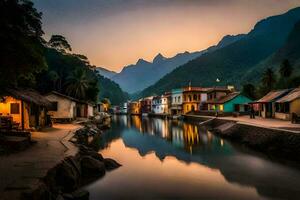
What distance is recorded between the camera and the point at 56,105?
4825cm

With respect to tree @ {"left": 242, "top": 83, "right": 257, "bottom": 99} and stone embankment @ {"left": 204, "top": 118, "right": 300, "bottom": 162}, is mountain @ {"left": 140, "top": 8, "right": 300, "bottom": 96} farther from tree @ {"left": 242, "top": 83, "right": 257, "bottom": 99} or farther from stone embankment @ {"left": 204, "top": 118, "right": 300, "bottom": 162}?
stone embankment @ {"left": 204, "top": 118, "right": 300, "bottom": 162}

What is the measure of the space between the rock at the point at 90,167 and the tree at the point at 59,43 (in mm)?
63975

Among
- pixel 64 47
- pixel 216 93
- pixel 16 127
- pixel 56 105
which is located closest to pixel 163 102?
pixel 216 93

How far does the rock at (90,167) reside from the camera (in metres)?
18.7

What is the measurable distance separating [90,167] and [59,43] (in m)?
65.4

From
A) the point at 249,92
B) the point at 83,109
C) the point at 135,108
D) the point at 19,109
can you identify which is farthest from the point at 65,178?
the point at 135,108

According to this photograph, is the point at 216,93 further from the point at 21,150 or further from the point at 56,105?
the point at 21,150

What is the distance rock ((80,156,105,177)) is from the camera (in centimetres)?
1873

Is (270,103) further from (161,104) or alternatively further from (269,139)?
(161,104)

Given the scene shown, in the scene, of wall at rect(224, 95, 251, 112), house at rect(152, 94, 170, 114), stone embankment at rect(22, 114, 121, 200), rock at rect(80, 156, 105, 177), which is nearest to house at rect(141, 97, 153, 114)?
house at rect(152, 94, 170, 114)

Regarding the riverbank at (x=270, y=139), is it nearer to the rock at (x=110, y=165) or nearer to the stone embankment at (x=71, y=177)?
the rock at (x=110, y=165)

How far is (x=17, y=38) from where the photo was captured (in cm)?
1352

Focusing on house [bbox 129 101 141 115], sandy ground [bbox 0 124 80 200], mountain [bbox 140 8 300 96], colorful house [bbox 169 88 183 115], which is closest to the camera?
sandy ground [bbox 0 124 80 200]

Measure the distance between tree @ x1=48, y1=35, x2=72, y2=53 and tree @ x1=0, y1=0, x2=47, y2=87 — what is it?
213ft
